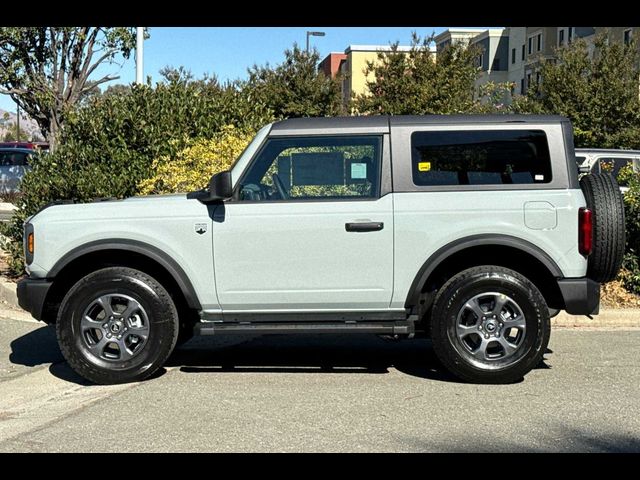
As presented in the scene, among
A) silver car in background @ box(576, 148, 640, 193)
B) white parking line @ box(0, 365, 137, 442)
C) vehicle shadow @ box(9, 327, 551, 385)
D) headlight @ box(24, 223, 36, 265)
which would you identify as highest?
silver car in background @ box(576, 148, 640, 193)

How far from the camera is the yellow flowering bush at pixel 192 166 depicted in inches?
389

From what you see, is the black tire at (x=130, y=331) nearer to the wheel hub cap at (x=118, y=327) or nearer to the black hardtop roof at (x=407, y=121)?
the wheel hub cap at (x=118, y=327)

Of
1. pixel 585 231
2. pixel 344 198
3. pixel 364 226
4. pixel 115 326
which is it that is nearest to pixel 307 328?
pixel 364 226

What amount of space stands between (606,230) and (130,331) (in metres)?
3.65

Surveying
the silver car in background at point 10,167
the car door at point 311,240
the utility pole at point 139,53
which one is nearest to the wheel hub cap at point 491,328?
the car door at point 311,240

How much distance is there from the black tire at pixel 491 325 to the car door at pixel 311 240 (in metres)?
0.46

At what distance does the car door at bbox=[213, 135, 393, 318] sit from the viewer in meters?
6.49

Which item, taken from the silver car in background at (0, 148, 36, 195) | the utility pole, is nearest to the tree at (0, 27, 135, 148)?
the utility pole

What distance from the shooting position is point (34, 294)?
6.62 metres

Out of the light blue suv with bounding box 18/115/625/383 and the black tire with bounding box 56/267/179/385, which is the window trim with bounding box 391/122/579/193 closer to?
the light blue suv with bounding box 18/115/625/383

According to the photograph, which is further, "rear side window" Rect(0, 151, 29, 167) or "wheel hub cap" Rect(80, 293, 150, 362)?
"rear side window" Rect(0, 151, 29, 167)

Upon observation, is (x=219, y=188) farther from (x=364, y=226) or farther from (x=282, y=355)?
(x=282, y=355)

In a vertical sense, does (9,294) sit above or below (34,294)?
below
